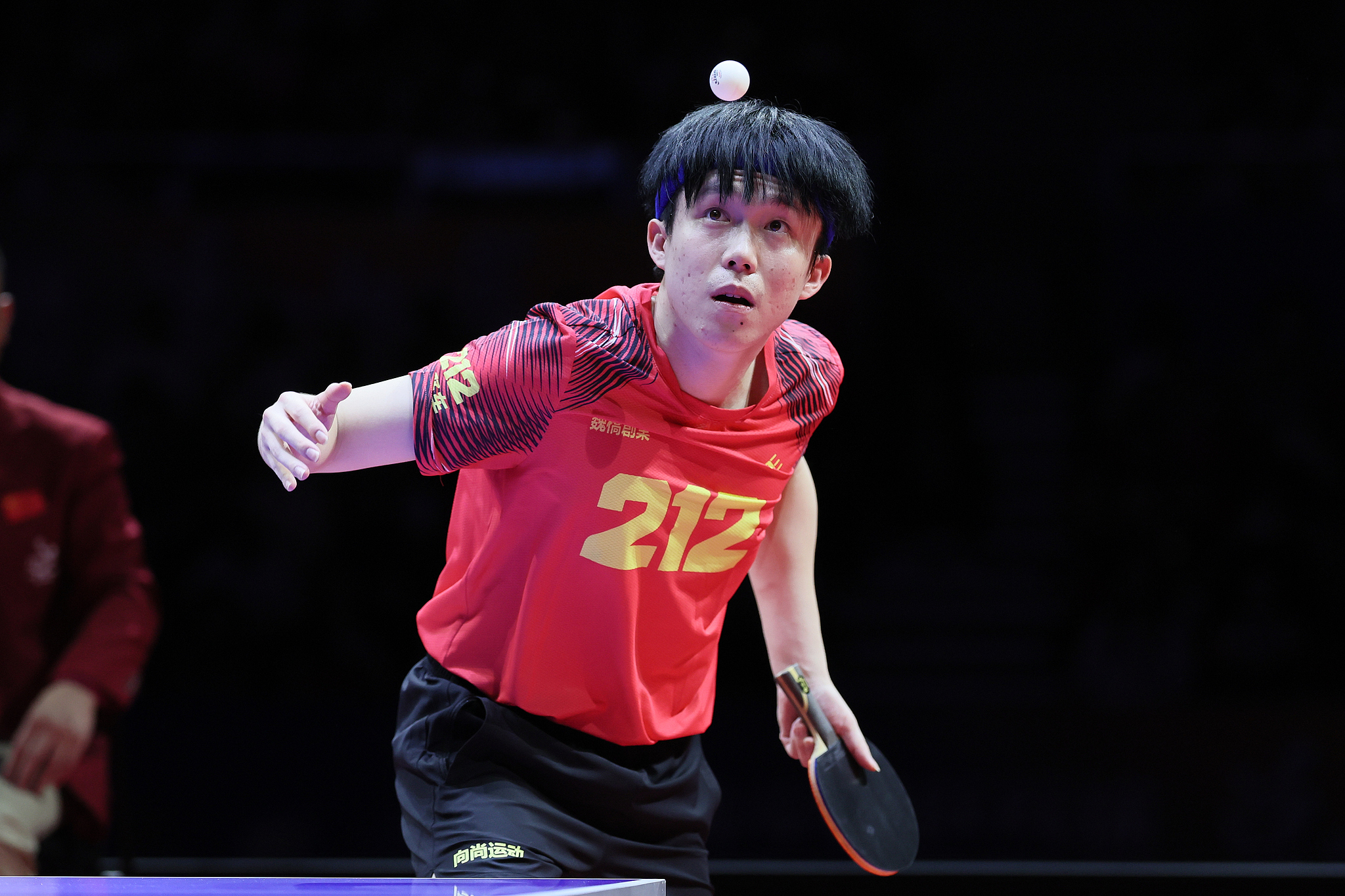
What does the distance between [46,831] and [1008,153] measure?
21.3 feet

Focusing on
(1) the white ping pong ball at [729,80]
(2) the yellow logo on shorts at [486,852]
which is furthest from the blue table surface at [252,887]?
(1) the white ping pong ball at [729,80]

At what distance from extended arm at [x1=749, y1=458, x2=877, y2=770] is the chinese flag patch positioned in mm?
1884

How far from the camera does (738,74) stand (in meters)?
1.99

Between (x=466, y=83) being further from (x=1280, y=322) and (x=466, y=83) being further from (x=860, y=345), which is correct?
(x=1280, y=322)

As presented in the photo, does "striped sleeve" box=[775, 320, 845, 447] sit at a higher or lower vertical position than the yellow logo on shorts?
higher

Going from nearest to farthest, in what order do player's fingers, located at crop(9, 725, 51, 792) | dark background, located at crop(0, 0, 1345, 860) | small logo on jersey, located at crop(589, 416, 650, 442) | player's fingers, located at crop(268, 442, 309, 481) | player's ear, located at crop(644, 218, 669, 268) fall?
player's fingers, located at crop(268, 442, 309, 481)
small logo on jersey, located at crop(589, 416, 650, 442)
player's ear, located at crop(644, 218, 669, 268)
player's fingers, located at crop(9, 725, 51, 792)
dark background, located at crop(0, 0, 1345, 860)

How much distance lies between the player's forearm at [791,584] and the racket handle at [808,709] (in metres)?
0.08

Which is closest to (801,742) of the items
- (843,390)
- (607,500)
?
(607,500)

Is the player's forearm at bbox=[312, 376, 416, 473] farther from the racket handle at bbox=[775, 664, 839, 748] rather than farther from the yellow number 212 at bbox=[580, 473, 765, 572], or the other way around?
the racket handle at bbox=[775, 664, 839, 748]

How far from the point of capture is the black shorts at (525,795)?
1856 millimetres

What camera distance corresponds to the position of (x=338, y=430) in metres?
1.80

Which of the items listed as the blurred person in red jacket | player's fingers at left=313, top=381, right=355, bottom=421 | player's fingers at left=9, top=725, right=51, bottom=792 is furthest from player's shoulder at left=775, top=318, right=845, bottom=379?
player's fingers at left=9, top=725, right=51, bottom=792

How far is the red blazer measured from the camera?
3.15 m

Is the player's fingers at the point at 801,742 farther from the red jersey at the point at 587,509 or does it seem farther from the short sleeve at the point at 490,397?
the short sleeve at the point at 490,397
